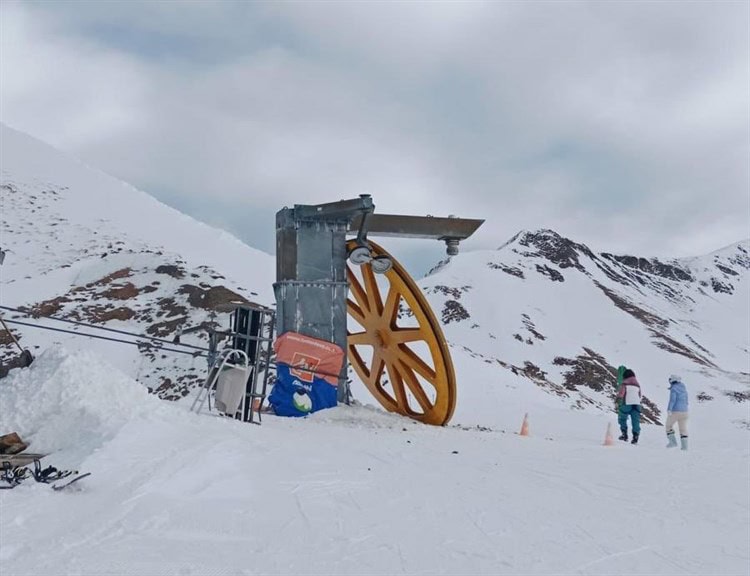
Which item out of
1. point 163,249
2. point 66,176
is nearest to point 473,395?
point 163,249

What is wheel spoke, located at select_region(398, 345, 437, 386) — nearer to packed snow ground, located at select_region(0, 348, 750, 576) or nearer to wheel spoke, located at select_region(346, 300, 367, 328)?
wheel spoke, located at select_region(346, 300, 367, 328)

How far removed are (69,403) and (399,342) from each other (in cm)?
866

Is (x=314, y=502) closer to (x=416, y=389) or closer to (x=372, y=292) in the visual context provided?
(x=416, y=389)

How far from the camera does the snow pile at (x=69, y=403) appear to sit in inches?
276

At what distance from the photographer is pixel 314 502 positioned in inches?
243

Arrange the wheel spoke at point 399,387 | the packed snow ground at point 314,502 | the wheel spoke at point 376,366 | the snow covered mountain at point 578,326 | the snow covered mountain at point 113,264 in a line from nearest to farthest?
the packed snow ground at point 314,502 → the wheel spoke at point 399,387 → the wheel spoke at point 376,366 → the snow covered mountain at point 113,264 → the snow covered mountain at point 578,326

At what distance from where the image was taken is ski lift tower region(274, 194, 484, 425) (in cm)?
1410

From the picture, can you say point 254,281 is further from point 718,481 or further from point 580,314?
point 580,314

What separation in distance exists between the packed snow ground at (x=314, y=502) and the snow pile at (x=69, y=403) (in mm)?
19

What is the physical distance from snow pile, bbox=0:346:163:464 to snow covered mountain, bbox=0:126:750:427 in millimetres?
13703

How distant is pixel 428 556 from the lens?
193 inches

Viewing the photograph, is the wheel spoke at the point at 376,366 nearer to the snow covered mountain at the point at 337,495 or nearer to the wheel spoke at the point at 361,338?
the wheel spoke at the point at 361,338

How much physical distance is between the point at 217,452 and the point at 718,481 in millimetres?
6113

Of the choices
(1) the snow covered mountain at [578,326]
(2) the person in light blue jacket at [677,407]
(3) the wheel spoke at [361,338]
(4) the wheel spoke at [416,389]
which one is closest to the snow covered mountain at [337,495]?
(4) the wheel spoke at [416,389]
